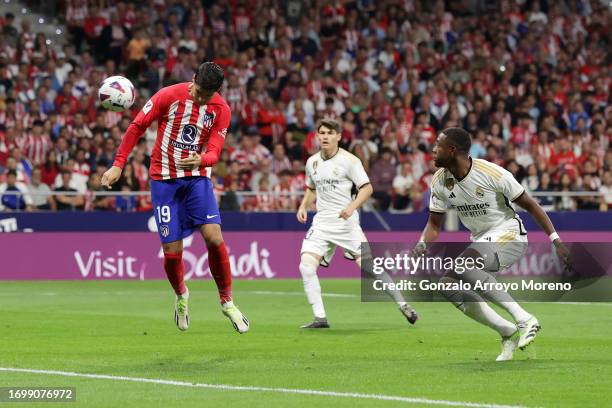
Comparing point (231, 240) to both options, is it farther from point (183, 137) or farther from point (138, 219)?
point (183, 137)

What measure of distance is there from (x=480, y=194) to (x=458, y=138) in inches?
21.7

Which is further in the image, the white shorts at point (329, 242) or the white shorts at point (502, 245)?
the white shorts at point (329, 242)

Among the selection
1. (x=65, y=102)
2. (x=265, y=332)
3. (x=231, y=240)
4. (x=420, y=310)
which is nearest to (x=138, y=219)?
(x=231, y=240)

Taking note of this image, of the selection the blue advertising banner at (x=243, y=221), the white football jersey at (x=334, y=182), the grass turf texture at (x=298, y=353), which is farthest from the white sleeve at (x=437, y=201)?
the blue advertising banner at (x=243, y=221)

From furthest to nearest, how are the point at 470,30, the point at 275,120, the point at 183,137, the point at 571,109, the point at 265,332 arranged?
the point at 470,30 → the point at 571,109 → the point at 275,120 → the point at 265,332 → the point at 183,137

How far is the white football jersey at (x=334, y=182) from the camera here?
623 inches

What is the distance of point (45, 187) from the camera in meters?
25.1

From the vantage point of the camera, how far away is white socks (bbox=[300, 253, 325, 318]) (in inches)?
596

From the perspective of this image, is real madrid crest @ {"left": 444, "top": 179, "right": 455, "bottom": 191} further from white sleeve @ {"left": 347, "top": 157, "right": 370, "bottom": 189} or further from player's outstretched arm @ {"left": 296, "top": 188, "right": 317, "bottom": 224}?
player's outstretched arm @ {"left": 296, "top": 188, "right": 317, "bottom": 224}

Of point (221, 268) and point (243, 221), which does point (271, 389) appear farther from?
point (243, 221)

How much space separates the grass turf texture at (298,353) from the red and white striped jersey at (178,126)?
5.77 feet

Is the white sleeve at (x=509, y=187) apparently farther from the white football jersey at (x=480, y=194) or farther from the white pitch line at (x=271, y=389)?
the white pitch line at (x=271, y=389)

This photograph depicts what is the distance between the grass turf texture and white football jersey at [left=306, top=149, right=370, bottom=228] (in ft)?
4.20

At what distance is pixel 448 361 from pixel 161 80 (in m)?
18.8
